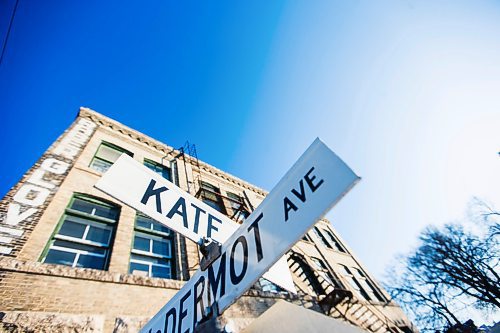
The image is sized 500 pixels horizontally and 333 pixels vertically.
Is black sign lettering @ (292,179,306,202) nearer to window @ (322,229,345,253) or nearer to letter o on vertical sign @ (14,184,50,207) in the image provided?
letter o on vertical sign @ (14,184,50,207)

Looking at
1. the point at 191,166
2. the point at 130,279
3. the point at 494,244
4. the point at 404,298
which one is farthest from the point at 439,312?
the point at 130,279

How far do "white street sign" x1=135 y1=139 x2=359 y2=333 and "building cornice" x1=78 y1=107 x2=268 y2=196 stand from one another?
1170 centimetres

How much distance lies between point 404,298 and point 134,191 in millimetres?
28759

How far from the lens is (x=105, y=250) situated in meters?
6.39

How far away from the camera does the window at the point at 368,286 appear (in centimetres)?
1386

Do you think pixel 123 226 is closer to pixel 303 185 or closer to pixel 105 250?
pixel 105 250

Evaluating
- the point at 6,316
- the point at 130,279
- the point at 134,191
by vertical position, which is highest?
the point at 130,279

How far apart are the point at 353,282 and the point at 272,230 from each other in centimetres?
1520

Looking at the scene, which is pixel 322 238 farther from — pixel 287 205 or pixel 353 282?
pixel 287 205

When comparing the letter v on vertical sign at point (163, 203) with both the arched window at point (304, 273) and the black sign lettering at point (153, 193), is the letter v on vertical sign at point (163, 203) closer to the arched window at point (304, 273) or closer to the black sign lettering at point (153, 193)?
the black sign lettering at point (153, 193)

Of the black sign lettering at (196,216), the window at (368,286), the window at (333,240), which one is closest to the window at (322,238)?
the window at (333,240)

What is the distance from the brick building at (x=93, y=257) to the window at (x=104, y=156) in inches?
1.7

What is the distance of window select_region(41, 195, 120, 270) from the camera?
5.70 meters

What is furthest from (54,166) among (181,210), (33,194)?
(181,210)
